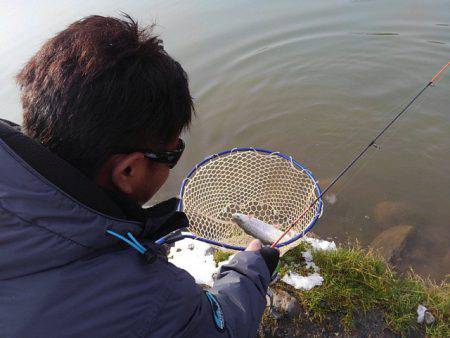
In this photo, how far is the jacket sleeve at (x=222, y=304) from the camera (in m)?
1.47

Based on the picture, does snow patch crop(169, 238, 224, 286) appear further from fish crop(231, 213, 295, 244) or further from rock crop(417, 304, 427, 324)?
rock crop(417, 304, 427, 324)

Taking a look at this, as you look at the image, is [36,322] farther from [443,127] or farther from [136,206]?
[443,127]

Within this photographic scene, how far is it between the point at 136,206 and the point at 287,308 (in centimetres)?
201

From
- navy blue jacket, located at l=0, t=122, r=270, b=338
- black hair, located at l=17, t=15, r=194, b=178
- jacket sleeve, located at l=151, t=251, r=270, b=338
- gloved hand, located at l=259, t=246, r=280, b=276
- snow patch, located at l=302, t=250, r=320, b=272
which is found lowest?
snow patch, located at l=302, t=250, r=320, b=272

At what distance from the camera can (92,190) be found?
52.9 inches

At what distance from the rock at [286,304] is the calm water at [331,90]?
176 cm

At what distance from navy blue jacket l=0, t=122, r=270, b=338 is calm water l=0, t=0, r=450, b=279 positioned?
365 centimetres

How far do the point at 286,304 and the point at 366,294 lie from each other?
71cm

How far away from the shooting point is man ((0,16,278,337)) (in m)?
1.21

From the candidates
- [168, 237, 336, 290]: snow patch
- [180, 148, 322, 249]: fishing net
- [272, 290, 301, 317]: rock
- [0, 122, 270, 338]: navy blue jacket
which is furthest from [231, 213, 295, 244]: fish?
[0, 122, 270, 338]: navy blue jacket

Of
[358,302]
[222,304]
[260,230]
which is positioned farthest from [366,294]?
[222,304]

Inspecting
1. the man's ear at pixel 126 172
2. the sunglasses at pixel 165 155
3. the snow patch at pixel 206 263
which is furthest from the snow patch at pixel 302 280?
the man's ear at pixel 126 172

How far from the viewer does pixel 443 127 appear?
5.85 metres

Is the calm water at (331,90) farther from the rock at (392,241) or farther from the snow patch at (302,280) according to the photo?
the snow patch at (302,280)
